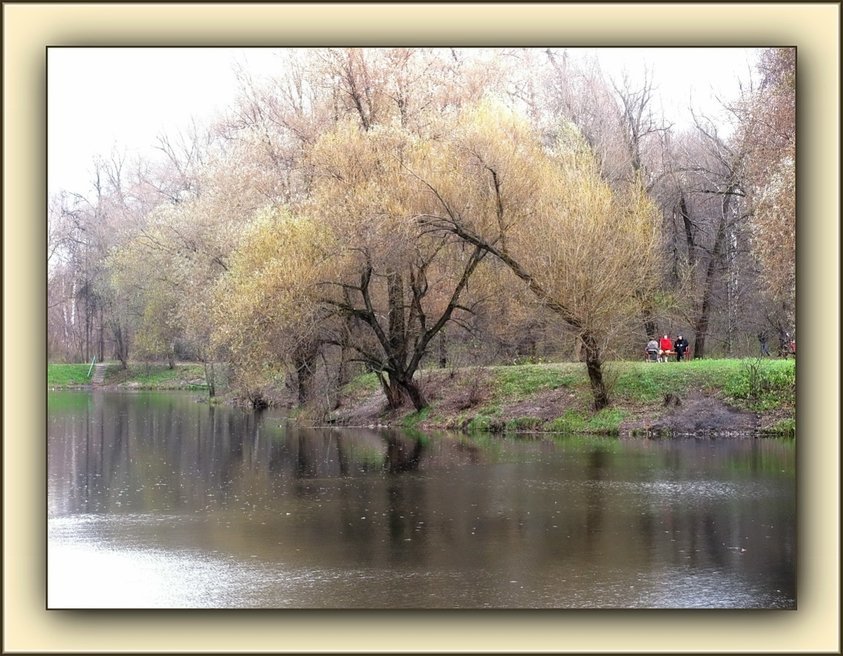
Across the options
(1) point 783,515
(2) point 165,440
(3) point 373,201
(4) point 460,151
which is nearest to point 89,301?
(2) point 165,440

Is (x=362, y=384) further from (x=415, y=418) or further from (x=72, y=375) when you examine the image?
(x=72, y=375)

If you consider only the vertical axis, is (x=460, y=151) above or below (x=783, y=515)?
above

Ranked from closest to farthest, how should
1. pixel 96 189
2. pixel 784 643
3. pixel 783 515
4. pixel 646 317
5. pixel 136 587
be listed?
pixel 784 643 → pixel 136 587 → pixel 783 515 → pixel 96 189 → pixel 646 317

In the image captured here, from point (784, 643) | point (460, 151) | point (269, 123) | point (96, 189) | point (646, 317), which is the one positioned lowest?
point (784, 643)

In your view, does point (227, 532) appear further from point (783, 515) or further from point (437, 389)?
point (437, 389)

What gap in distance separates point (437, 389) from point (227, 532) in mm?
15116

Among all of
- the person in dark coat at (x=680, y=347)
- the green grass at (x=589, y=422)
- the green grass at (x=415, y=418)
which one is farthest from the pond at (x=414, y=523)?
the person in dark coat at (x=680, y=347)

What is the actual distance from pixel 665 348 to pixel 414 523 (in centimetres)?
1519

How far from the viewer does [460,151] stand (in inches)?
944

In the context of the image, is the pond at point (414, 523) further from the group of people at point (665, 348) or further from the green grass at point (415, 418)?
the group of people at point (665, 348)

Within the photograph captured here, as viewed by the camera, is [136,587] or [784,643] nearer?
[784,643]

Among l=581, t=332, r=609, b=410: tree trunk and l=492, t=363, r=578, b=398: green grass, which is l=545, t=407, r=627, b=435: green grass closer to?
l=581, t=332, r=609, b=410: tree trunk

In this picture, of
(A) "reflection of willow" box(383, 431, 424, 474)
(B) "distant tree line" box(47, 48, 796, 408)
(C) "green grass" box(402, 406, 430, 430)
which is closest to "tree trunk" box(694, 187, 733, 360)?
(B) "distant tree line" box(47, 48, 796, 408)

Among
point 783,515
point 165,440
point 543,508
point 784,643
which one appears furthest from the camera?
point 165,440
